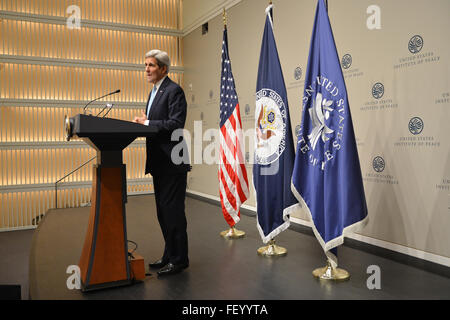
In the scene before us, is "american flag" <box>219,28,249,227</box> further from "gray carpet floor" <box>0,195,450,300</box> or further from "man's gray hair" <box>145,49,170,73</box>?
"man's gray hair" <box>145,49,170,73</box>

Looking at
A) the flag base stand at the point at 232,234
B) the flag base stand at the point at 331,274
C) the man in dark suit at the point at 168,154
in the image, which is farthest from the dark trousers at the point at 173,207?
the flag base stand at the point at 232,234

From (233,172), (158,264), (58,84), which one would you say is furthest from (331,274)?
(58,84)

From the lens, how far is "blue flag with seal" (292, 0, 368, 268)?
2670mm

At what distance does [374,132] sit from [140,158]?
16.5ft

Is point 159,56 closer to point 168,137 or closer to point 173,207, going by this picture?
point 168,137

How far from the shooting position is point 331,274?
2766 mm

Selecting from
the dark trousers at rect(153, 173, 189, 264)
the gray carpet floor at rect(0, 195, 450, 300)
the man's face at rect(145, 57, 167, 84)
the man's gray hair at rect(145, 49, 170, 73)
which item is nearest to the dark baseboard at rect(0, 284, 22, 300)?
the gray carpet floor at rect(0, 195, 450, 300)

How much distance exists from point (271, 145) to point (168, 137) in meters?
1.06

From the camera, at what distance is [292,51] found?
4645 millimetres

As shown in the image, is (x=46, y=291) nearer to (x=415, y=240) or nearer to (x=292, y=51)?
(x=415, y=240)

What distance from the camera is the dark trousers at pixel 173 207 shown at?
9.04 feet

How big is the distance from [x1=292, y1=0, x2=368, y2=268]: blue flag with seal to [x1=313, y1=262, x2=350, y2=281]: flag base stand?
5cm

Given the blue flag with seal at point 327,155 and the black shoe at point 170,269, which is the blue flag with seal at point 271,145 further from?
the black shoe at point 170,269
